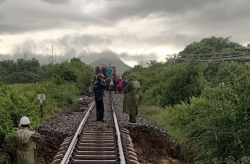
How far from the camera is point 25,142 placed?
24.5 ft

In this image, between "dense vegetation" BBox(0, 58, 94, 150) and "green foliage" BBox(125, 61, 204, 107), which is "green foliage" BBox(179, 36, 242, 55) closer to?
"dense vegetation" BBox(0, 58, 94, 150)

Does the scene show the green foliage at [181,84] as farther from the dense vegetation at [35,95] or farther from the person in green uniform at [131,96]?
the person in green uniform at [131,96]

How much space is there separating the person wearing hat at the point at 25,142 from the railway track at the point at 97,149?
0.69 meters

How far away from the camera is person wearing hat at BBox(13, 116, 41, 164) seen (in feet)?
24.5

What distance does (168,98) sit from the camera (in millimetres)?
24547

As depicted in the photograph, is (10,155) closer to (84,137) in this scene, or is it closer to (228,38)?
(84,137)

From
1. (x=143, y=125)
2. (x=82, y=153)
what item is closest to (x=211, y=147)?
(x=82, y=153)

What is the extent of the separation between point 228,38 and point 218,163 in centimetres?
7196

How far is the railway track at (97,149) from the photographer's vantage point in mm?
8562

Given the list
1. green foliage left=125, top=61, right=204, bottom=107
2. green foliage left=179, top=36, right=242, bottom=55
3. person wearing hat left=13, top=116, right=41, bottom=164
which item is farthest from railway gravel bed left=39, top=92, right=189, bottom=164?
green foliage left=179, top=36, right=242, bottom=55

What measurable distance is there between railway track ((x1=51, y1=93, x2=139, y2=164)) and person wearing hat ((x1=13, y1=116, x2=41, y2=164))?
690 mm

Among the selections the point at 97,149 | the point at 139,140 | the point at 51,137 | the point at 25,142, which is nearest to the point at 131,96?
the point at 139,140

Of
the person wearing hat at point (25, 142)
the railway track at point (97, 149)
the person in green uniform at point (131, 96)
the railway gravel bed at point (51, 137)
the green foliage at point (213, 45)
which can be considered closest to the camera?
the person wearing hat at point (25, 142)

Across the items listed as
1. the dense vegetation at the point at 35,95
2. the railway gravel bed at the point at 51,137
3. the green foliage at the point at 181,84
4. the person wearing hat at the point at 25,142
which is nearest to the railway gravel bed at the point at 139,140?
the railway gravel bed at the point at 51,137
